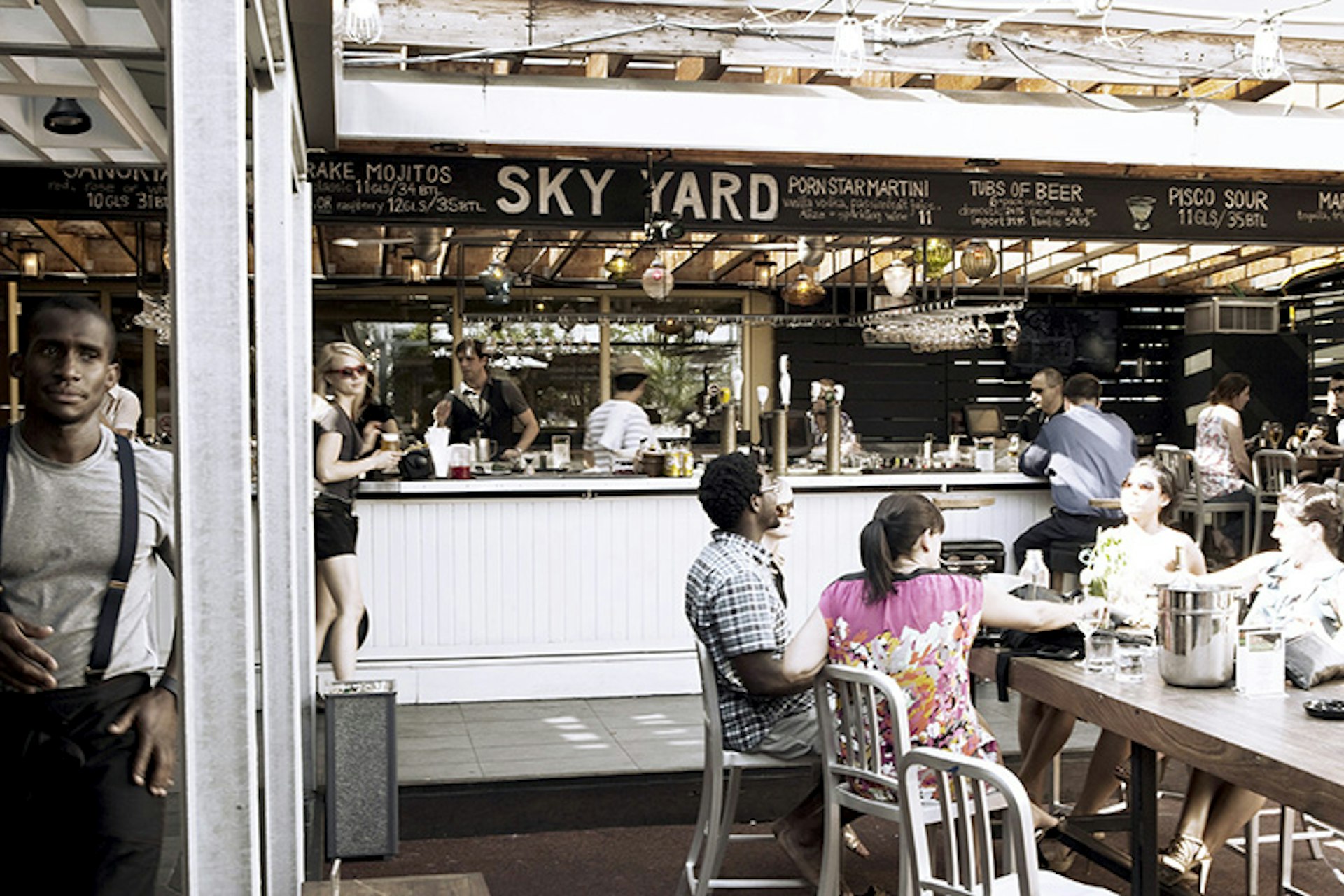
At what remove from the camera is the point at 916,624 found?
142 inches

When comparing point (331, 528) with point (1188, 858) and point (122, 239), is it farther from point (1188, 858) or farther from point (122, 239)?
point (122, 239)

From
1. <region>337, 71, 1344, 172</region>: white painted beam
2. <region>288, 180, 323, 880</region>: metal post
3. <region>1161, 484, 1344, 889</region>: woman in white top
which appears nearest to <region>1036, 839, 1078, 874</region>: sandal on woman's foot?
<region>1161, 484, 1344, 889</region>: woman in white top

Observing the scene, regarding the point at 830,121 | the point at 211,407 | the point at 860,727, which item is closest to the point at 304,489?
the point at 860,727

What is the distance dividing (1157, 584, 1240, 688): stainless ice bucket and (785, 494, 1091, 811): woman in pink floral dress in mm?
474

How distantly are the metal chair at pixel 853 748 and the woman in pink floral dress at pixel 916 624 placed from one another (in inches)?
2.6

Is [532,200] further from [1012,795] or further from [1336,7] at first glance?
[1012,795]

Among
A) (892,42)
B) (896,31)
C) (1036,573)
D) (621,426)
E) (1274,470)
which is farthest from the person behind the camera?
(1274,470)

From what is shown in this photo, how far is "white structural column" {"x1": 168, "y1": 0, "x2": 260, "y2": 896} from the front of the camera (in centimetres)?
141

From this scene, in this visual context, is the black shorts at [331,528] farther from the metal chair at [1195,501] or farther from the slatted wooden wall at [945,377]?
the slatted wooden wall at [945,377]

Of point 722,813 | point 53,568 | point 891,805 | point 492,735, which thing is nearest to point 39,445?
point 53,568

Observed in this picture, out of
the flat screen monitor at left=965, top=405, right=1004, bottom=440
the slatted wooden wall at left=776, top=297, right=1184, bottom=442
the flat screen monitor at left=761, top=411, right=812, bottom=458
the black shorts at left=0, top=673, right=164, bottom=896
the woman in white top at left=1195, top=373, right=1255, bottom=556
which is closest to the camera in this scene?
the black shorts at left=0, top=673, right=164, bottom=896

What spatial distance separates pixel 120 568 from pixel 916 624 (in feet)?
7.80

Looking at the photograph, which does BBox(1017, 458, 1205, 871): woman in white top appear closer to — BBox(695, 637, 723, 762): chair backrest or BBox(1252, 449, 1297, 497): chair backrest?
BBox(695, 637, 723, 762): chair backrest

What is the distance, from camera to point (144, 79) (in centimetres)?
158
